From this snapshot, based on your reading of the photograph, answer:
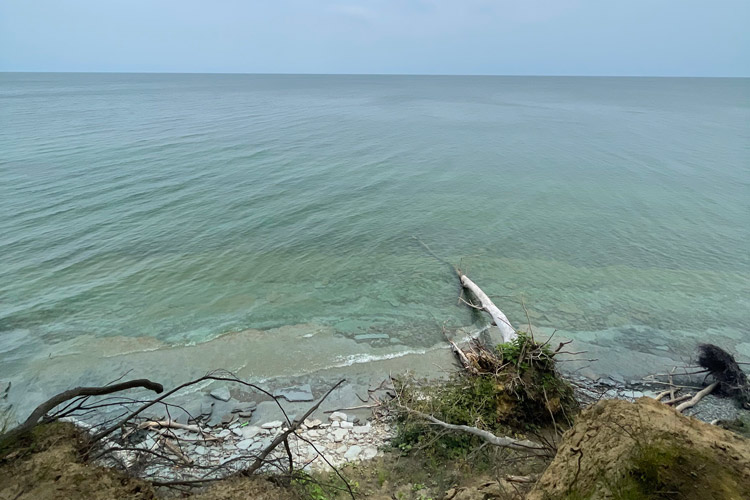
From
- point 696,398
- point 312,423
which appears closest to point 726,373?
point 696,398

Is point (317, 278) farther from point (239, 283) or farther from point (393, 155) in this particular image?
point (393, 155)

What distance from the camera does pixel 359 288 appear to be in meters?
17.5

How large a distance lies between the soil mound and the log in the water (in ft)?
22.8

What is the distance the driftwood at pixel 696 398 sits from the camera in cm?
1040

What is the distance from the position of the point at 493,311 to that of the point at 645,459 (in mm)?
10451

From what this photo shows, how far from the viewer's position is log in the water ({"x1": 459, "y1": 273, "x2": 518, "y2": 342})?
12627 millimetres

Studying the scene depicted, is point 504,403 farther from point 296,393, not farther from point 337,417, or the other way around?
point 296,393

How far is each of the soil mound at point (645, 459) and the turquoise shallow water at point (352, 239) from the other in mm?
9535

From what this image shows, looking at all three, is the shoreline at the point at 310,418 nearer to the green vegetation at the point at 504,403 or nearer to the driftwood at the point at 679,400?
the driftwood at the point at 679,400

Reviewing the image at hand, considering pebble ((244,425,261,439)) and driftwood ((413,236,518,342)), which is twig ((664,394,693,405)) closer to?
driftwood ((413,236,518,342))

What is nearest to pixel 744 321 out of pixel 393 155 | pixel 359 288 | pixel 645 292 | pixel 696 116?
pixel 645 292

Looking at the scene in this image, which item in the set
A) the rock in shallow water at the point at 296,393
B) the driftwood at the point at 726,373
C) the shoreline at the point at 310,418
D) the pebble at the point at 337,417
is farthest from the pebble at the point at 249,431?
the driftwood at the point at 726,373

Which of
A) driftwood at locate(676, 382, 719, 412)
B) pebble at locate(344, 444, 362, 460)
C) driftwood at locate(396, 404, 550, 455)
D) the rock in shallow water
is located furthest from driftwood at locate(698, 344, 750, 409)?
the rock in shallow water

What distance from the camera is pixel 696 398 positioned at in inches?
422
